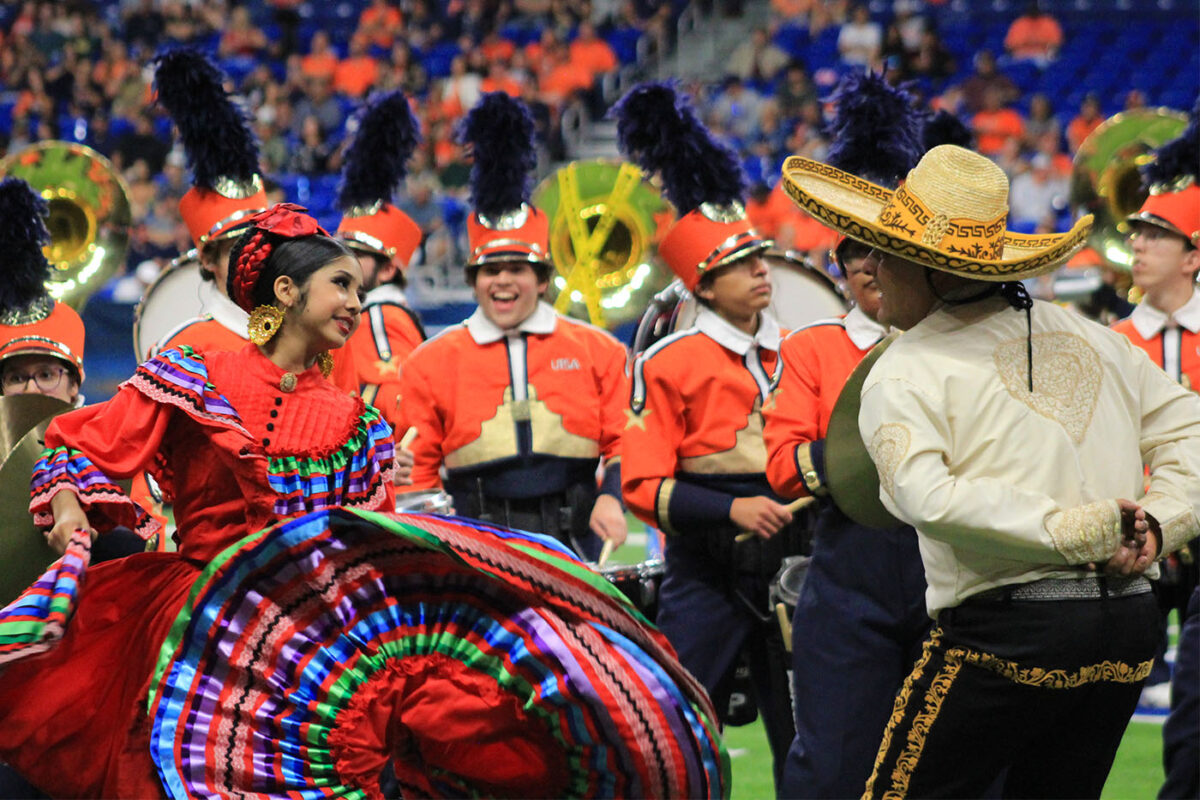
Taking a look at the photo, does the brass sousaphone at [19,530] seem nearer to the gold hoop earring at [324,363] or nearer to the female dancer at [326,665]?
the female dancer at [326,665]

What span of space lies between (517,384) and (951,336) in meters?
2.80

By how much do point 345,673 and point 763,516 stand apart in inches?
72.2

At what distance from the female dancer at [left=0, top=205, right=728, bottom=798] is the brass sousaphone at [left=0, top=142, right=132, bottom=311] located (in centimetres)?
435

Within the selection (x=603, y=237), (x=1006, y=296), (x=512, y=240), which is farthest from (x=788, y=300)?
(x=1006, y=296)

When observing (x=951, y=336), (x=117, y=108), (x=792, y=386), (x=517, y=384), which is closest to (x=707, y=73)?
(x=117, y=108)

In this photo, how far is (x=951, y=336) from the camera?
3490 millimetres

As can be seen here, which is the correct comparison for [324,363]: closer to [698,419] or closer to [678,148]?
[698,419]

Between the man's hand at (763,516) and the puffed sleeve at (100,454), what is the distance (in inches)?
74.4

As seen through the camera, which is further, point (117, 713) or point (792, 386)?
point (792, 386)

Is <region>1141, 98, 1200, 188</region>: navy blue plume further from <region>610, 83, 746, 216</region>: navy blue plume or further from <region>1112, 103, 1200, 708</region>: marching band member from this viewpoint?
<region>610, 83, 746, 216</region>: navy blue plume

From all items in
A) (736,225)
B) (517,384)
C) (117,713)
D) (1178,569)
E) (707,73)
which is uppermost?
(707,73)

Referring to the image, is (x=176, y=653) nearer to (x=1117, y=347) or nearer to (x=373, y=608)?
(x=373, y=608)

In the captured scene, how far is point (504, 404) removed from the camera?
6.05 metres

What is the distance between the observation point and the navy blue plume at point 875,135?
15.7ft
